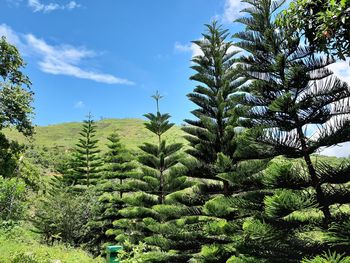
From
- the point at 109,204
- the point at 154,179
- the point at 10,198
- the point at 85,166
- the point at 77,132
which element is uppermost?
the point at 77,132

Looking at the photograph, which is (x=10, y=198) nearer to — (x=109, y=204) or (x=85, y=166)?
(x=109, y=204)

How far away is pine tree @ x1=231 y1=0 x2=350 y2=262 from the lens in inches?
184

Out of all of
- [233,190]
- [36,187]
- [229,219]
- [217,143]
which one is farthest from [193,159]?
[36,187]

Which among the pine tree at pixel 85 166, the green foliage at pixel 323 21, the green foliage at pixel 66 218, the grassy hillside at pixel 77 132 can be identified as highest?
the grassy hillside at pixel 77 132

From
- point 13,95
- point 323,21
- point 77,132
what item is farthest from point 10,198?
point 77,132

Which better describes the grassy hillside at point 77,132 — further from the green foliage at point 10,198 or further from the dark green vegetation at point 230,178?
the green foliage at point 10,198

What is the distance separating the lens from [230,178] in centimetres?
661

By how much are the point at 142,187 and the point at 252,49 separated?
11.0 meters

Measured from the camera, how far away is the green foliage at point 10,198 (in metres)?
12.0

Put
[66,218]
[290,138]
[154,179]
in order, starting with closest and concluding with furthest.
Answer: [290,138] → [154,179] → [66,218]

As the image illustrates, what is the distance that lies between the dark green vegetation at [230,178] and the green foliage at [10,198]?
0.06 metres

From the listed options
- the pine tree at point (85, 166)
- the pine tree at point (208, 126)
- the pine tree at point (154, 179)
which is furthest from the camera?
the pine tree at point (85, 166)

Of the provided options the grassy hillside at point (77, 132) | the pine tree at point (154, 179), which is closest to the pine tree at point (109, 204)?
the pine tree at point (154, 179)

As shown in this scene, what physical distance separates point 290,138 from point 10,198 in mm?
12186
